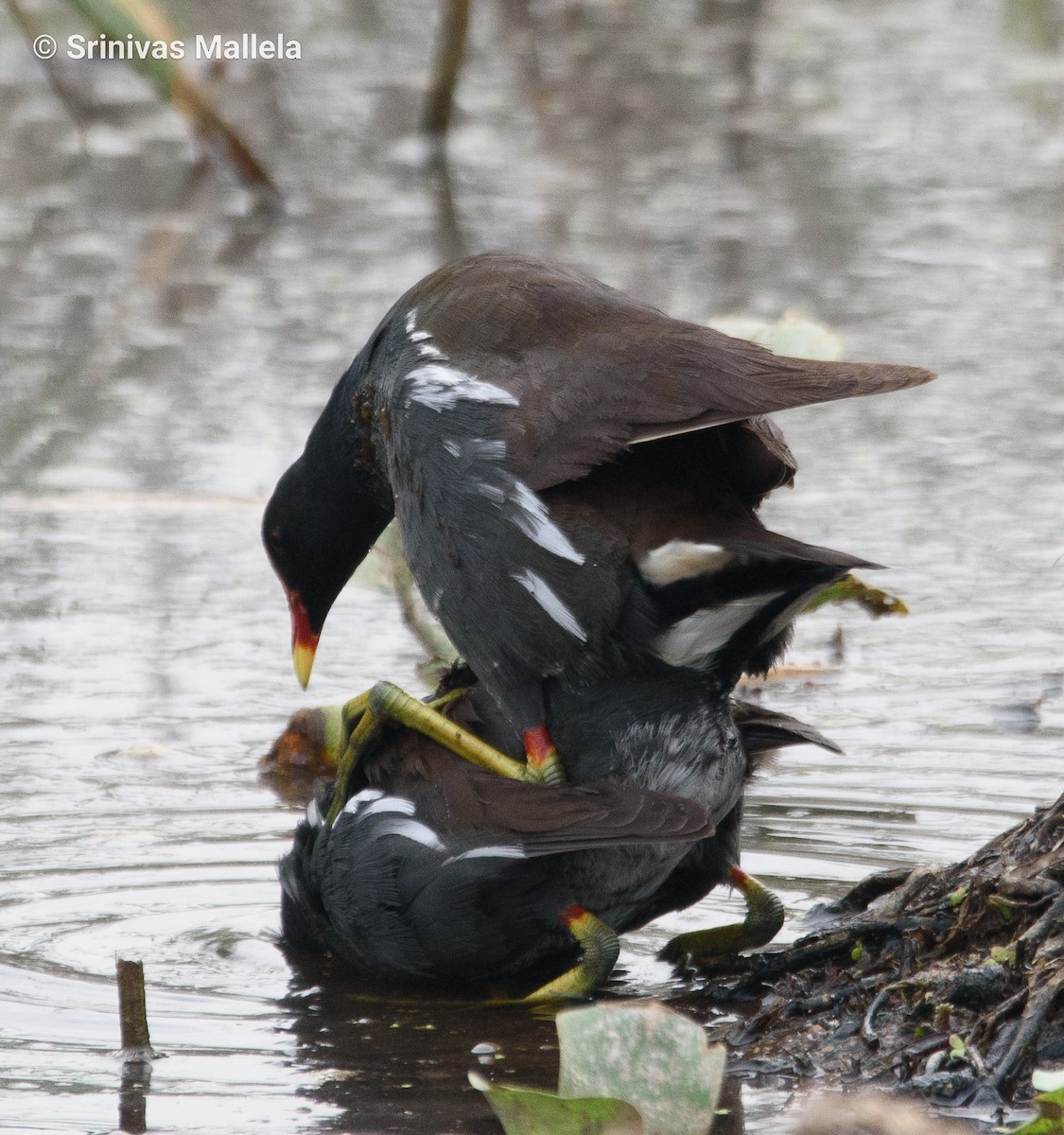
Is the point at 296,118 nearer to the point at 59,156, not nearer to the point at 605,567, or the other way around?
the point at 59,156

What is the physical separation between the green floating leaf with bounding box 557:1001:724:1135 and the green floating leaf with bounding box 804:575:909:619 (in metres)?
2.26

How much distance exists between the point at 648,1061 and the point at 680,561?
1.01m

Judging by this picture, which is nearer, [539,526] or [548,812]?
[548,812]

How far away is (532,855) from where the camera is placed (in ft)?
10.8

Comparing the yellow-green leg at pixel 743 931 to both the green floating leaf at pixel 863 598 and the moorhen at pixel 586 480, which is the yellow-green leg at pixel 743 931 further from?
the green floating leaf at pixel 863 598

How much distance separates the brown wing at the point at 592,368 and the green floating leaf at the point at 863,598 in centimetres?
121

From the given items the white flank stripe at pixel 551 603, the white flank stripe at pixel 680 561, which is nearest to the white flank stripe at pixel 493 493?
the white flank stripe at pixel 551 603

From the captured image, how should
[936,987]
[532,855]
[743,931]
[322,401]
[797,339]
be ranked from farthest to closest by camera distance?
[322,401] → [797,339] → [743,931] → [532,855] → [936,987]

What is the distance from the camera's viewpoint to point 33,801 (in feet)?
13.7

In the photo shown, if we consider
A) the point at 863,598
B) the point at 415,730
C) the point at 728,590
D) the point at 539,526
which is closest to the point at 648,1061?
the point at 728,590

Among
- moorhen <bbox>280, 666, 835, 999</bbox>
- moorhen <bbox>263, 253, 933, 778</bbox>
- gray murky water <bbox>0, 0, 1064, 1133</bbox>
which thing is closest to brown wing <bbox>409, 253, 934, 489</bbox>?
moorhen <bbox>263, 253, 933, 778</bbox>

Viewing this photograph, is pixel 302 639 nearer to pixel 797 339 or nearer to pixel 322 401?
pixel 797 339

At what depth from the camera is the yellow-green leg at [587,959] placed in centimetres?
334

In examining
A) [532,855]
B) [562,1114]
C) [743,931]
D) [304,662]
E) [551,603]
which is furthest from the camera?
[304,662]
